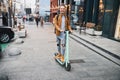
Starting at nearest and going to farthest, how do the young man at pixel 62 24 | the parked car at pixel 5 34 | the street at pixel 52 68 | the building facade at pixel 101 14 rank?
the street at pixel 52 68
the young man at pixel 62 24
the parked car at pixel 5 34
the building facade at pixel 101 14

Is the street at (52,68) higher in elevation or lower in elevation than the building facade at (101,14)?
lower

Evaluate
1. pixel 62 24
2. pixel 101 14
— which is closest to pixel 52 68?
pixel 62 24

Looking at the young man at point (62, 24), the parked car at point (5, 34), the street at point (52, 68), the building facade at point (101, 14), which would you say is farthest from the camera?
the building facade at point (101, 14)

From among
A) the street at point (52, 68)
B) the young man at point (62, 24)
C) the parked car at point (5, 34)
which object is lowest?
the street at point (52, 68)

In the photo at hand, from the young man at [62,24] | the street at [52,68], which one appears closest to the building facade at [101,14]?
the street at [52,68]

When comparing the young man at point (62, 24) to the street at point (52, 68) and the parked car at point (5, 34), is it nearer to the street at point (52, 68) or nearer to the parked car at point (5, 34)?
the street at point (52, 68)

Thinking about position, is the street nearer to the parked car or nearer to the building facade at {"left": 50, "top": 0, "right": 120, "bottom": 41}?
the parked car

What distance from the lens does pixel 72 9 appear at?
80.1ft

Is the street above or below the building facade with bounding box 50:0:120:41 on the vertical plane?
below

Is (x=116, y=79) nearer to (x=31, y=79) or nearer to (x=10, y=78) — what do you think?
(x=31, y=79)

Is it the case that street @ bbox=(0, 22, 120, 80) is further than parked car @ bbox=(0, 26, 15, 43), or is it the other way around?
parked car @ bbox=(0, 26, 15, 43)

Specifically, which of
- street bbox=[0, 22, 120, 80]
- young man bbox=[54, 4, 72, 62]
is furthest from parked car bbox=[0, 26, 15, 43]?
young man bbox=[54, 4, 72, 62]

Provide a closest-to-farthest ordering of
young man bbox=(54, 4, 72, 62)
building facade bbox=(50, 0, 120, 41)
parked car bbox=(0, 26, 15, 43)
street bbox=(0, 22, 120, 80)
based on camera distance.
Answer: street bbox=(0, 22, 120, 80)
young man bbox=(54, 4, 72, 62)
parked car bbox=(0, 26, 15, 43)
building facade bbox=(50, 0, 120, 41)

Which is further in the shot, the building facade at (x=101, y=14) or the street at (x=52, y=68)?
the building facade at (x=101, y=14)
